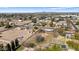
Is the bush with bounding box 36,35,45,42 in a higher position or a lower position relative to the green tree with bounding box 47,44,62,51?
higher

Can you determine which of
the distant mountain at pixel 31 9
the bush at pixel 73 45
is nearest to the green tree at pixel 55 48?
the bush at pixel 73 45

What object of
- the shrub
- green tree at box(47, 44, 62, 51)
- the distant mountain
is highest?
the distant mountain

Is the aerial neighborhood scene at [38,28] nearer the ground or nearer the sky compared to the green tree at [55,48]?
nearer the sky

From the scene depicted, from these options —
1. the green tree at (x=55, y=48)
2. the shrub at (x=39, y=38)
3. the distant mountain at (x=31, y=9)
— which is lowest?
the green tree at (x=55, y=48)

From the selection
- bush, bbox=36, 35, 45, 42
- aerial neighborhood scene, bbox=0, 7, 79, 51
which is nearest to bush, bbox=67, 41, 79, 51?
aerial neighborhood scene, bbox=0, 7, 79, 51

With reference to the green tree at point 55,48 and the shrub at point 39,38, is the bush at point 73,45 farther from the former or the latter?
the shrub at point 39,38

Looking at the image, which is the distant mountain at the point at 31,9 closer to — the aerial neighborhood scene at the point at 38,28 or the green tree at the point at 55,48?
the aerial neighborhood scene at the point at 38,28

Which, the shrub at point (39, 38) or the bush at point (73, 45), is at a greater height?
the shrub at point (39, 38)

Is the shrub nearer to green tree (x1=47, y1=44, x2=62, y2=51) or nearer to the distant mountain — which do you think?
green tree (x1=47, y1=44, x2=62, y2=51)

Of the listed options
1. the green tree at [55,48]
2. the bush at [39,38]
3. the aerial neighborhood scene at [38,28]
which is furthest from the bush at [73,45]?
the bush at [39,38]
